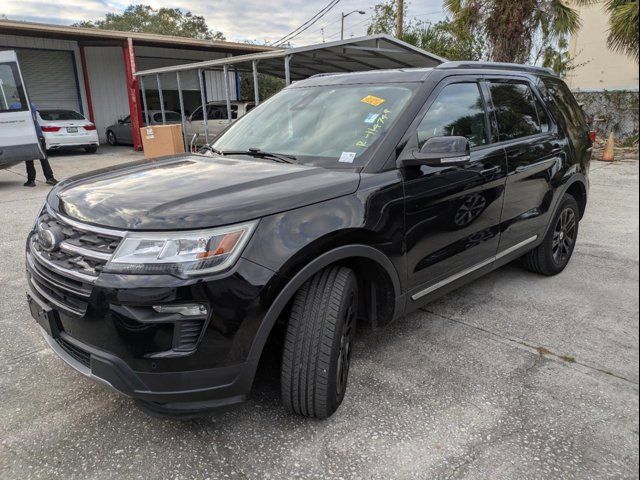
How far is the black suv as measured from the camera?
6.55 ft

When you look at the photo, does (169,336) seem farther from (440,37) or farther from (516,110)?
(440,37)

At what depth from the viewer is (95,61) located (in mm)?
19672

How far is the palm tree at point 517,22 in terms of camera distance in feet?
41.4

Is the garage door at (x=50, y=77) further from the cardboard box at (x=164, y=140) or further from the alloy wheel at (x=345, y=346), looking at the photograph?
the alloy wheel at (x=345, y=346)

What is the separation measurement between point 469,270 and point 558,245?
1.57 metres

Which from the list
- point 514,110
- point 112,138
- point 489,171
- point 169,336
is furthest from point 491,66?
point 112,138

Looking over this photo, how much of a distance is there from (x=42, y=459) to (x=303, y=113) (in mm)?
2497

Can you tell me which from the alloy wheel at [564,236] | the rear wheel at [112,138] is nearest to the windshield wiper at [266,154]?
the alloy wheel at [564,236]

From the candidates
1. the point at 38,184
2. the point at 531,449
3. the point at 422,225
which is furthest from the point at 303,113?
the point at 38,184

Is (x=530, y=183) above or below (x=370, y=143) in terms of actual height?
below

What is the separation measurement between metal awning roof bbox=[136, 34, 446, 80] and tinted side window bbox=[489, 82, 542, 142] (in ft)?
26.6

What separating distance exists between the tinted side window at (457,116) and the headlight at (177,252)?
1.46 m

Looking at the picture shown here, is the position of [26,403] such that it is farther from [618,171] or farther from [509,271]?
[618,171]

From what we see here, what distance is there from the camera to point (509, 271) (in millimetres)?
4586
